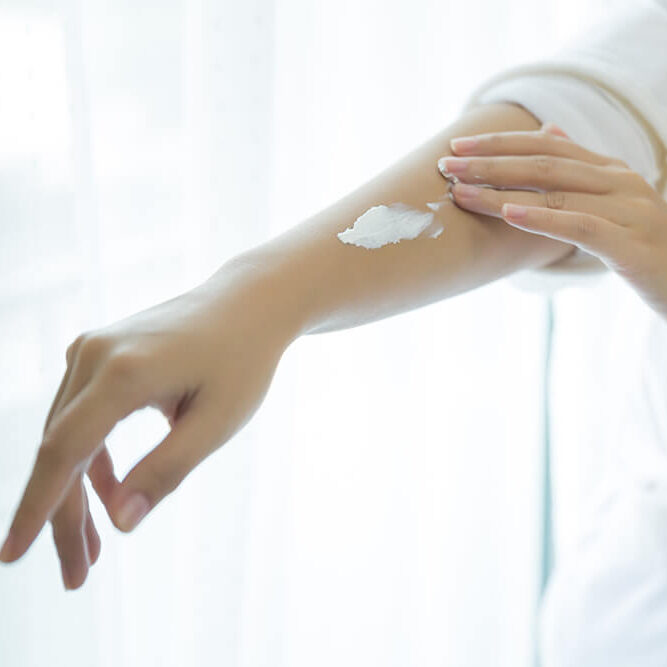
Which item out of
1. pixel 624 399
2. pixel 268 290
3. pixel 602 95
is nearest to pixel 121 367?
pixel 268 290

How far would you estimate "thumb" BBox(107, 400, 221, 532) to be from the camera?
1.15 feet

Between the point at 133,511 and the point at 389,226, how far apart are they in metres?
0.32

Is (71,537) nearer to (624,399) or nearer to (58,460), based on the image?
(58,460)

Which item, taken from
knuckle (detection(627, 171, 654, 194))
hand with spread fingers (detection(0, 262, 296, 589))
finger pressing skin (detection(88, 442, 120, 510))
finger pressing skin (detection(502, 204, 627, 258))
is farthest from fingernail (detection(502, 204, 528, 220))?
finger pressing skin (detection(88, 442, 120, 510))

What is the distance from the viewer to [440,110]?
37.4 inches

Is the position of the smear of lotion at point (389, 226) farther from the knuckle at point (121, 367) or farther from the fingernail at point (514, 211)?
the knuckle at point (121, 367)

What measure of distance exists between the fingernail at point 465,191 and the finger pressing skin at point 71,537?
36 centimetres

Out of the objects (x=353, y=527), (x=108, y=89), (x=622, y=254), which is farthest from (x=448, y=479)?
(x=108, y=89)

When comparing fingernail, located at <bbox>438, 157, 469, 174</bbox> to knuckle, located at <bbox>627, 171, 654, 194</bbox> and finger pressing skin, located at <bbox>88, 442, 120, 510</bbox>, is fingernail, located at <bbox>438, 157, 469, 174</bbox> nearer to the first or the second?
knuckle, located at <bbox>627, 171, 654, 194</bbox>

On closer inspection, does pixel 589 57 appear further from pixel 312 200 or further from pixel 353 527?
pixel 353 527

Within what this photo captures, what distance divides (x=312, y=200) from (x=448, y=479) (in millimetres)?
474

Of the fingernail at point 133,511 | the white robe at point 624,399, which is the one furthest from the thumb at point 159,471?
the white robe at point 624,399

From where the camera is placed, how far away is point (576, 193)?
59 cm

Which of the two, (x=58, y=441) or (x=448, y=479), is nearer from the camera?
(x=58, y=441)
